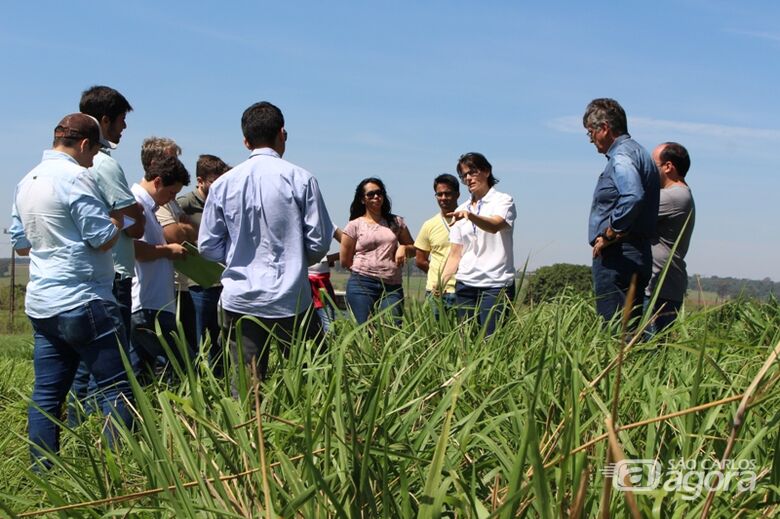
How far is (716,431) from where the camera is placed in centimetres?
273

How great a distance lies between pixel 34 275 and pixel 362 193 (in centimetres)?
381

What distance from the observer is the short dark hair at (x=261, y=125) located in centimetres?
461

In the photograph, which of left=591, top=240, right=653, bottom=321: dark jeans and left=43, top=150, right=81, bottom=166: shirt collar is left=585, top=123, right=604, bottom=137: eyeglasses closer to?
left=591, top=240, right=653, bottom=321: dark jeans

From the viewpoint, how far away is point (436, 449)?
1974 mm

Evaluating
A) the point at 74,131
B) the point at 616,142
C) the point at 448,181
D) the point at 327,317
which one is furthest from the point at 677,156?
the point at 74,131

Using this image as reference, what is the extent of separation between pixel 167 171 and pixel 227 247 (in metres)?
1.42

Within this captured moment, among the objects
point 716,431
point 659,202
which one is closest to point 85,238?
point 716,431

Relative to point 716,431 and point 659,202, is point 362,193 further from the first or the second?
point 716,431

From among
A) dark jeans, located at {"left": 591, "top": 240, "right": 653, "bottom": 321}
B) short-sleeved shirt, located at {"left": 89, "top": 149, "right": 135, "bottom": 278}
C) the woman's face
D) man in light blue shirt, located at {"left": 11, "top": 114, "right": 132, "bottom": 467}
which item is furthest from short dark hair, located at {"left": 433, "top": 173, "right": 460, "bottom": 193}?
man in light blue shirt, located at {"left": 11, "top": 114, "right": 132, "bottom": 467}

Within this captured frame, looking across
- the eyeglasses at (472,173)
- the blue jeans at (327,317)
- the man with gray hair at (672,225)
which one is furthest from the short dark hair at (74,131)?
the man with gray hair at (672,225)

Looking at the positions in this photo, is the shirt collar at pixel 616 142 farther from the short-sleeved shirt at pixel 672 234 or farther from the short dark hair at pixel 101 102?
the short dark hair at pixel 101 102

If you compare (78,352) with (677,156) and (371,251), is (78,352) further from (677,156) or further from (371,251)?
(677,156)

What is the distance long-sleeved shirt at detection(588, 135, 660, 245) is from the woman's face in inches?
89.4

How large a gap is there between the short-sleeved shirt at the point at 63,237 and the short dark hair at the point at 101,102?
1.18 metres
